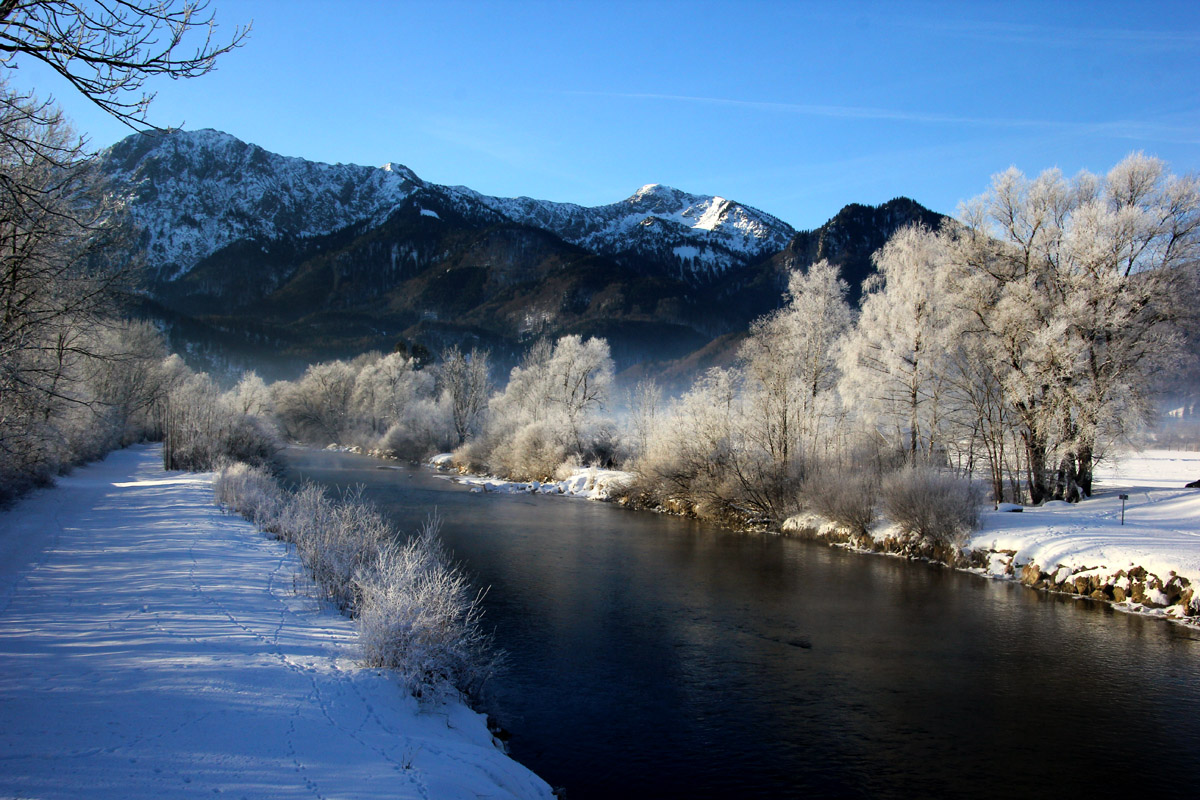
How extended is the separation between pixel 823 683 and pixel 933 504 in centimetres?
1273

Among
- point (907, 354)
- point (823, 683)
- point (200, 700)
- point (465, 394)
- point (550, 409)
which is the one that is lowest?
point (823, 683)

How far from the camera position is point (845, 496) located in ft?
81.8

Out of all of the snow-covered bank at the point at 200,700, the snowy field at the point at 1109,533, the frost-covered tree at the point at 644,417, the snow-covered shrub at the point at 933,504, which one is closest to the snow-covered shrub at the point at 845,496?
the snow-covered shrub at the point at 933,504

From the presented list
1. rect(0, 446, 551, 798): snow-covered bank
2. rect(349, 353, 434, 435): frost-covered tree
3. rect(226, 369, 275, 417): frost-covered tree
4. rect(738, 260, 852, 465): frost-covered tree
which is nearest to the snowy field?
rect(738, 260, 852, 465): frost-covered tree

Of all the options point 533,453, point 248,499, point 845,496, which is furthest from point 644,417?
point 248,499

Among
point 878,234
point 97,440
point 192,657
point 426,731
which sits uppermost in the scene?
point 878,234

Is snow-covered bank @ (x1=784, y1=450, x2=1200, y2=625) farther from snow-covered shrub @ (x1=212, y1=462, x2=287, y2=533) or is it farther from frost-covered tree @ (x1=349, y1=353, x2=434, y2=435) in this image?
frost-covered tree @ (x1=349, y1=353, x2=434, y2=435)

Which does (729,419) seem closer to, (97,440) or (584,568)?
(584,568)

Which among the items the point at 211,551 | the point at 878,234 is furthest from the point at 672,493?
the point at 878,234

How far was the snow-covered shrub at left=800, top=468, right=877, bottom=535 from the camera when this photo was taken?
2459 centimetres

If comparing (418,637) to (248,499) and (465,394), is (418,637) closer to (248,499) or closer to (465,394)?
(248,499)

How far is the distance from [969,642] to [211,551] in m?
16.0

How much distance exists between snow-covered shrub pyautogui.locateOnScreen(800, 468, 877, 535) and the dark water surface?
385 cm

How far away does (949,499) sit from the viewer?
21766 mm
